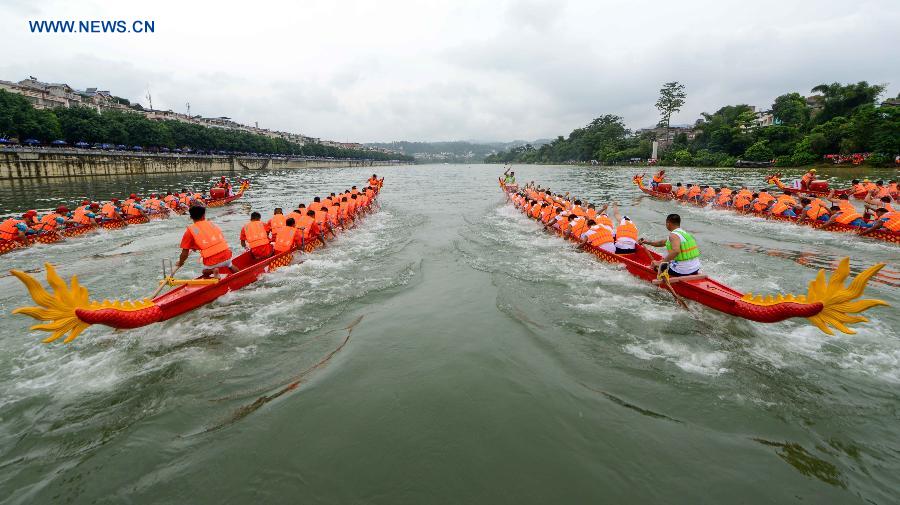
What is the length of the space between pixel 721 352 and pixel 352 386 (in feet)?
19.0

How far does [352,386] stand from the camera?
5.56 m

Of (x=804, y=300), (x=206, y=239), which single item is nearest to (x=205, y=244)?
(x=206, y=239)

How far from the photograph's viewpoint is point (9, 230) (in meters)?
12.4

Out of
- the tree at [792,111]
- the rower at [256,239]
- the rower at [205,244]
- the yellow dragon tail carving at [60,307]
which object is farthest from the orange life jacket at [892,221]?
the tree at [792,111]

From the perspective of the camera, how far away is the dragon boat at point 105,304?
4.94 meters

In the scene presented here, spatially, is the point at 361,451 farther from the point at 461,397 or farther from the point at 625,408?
the point at 625,408

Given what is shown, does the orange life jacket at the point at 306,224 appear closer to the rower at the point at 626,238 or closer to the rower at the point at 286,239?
the rower at the point at 286,239

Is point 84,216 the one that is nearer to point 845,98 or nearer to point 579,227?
point 579,227

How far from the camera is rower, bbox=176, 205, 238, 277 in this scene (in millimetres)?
7764

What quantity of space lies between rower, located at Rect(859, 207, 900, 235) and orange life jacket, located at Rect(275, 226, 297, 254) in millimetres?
18566

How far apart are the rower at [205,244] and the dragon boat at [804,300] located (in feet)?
29.9

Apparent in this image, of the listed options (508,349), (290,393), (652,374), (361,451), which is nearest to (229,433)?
(290,393)

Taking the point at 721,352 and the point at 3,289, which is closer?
the point at 721,352

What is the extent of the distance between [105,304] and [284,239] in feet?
17.6
